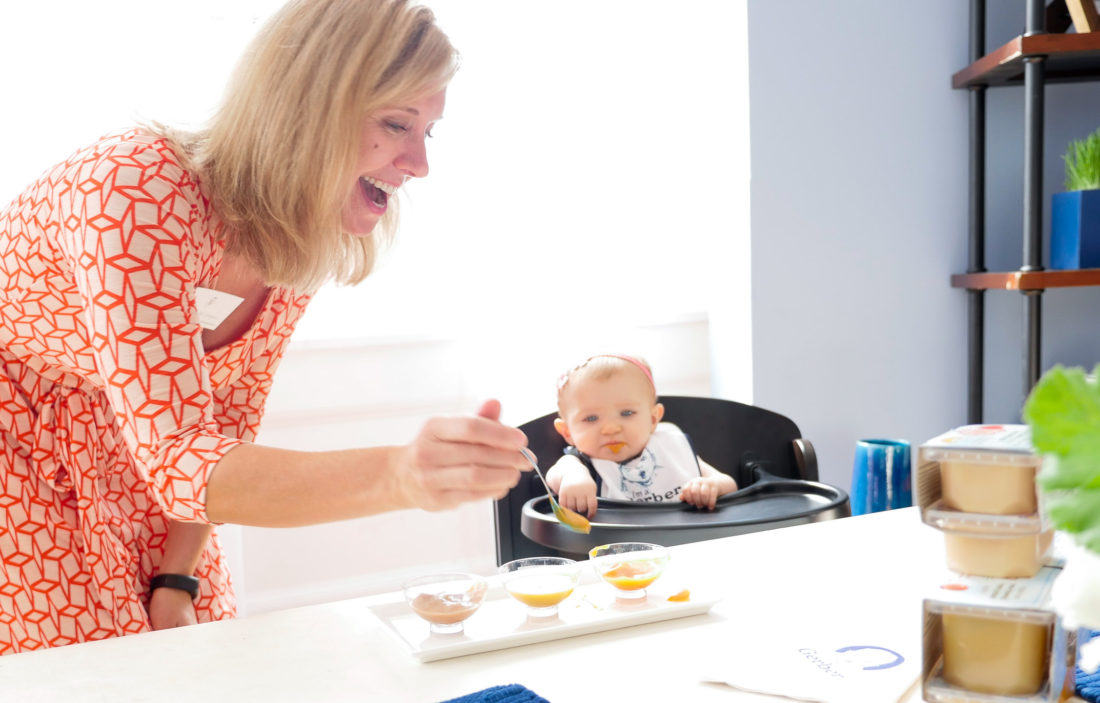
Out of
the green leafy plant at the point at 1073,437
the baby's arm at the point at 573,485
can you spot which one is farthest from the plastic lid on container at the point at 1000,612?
the baby's arm at the point at 573,485

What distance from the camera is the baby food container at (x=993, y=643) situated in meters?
0.62

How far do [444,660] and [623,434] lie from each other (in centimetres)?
123

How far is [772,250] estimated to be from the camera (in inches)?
102

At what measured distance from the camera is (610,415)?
206 cm

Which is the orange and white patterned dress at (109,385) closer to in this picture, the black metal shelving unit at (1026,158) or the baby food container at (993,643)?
the baby food container at (993,643)

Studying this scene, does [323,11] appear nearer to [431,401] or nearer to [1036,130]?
[431,401]

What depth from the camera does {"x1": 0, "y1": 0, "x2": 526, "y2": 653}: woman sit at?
96cm

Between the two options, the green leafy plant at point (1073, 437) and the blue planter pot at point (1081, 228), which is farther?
the blue planter pot at point (1081, 228)

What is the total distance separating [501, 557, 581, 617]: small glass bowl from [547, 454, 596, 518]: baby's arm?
2.17ft

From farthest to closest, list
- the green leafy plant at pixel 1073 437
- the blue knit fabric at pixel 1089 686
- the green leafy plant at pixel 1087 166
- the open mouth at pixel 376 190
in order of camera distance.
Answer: the green leafy plant at pixel 1087 166 → the open mouth at pixel 376 190 → the blue knit fabric at pixel 1089 686 → the green leafy plant at pixel 1073 437

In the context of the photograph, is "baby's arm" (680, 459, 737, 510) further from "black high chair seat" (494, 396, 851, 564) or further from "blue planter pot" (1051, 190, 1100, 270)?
"blue planter pot" (1051, 190, 1100, 270)

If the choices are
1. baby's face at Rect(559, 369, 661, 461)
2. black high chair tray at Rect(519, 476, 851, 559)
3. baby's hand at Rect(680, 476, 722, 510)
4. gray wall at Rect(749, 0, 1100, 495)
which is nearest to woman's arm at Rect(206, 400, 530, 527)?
black high chair tray at Rect(519, 476, 851, 559)

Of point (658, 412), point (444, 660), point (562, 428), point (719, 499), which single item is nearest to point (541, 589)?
point (444, 660)

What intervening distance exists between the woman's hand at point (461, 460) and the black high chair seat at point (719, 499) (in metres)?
0.64
